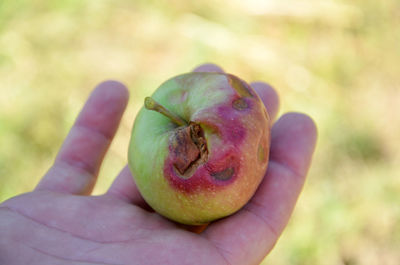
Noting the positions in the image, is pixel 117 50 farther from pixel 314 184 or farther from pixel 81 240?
pixel 81 240

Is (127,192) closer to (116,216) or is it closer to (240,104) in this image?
(116,216)

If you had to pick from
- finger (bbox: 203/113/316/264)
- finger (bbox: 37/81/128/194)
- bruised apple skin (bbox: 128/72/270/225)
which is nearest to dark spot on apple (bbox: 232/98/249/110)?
bruised apple skin (bbox: 128/72/270/225)

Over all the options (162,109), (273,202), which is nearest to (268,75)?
(273,202)

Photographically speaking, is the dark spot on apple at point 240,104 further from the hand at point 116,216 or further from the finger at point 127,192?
the finger at point 127,192

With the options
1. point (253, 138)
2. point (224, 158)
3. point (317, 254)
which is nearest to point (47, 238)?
point (224, 158)

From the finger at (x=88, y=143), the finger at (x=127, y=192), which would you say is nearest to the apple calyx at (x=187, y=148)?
the finger at (x=127, y=192)

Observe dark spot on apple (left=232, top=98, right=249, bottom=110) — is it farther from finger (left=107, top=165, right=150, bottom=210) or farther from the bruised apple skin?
finger (left=107, top=165, right=150, bottom=210)
